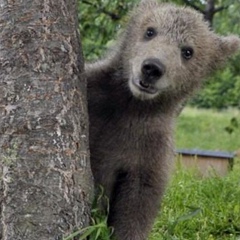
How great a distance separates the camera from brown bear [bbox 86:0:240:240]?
4293mm

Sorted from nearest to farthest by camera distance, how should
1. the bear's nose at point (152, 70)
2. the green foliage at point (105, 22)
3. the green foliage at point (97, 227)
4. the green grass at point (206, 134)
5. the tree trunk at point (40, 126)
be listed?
the tree trunk at point (40, 126) → the green foliage at point (97, 227) → the bear's nose at point (152, 70) → the green foliage at point (105, 22) → the green grass at point (206, 134)

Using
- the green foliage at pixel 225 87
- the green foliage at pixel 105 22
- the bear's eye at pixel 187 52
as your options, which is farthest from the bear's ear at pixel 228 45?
the green foliage at pixel 105 22

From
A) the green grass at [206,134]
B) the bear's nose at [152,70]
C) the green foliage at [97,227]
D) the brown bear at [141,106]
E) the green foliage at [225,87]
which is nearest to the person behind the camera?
the green foliage at [97,227]

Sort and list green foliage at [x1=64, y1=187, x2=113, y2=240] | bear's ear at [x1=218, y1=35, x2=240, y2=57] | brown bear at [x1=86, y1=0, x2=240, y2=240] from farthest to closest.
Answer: bear's ear at [x1=218, y1=35, x2=240, y2=57] < brown bear at [x1=86, y1=0, x2=240, y2=240] < green foliage at [x1=64, y1=187, x2=113, y2=240]

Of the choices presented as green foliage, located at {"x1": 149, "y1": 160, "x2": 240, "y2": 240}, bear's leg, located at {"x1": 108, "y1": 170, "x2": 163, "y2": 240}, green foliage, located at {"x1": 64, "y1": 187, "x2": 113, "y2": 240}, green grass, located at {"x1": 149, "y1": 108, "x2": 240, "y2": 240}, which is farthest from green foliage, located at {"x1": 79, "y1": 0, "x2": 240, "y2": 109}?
green foliage, located at {"x1": 64, "y1": 187, "x2": 113, "y2": 240}

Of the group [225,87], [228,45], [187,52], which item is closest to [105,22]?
[228,45]

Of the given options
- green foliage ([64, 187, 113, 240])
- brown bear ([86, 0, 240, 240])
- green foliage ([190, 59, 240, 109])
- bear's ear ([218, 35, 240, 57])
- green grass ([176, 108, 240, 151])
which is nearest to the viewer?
green foliage ([64, 187, 113, 240])

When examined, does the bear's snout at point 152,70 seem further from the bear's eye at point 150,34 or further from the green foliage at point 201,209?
the green foliage at point 201,209

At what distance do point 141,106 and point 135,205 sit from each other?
0.59 metres

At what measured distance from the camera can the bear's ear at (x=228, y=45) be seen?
16.5 feet

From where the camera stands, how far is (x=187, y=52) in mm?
4637

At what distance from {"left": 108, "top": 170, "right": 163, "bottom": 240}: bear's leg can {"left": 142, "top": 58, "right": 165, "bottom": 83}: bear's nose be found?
52cm

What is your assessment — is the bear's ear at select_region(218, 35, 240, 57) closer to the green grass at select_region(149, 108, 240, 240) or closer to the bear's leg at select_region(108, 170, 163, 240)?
the green grass at select_region(149, 108, 240, 240)

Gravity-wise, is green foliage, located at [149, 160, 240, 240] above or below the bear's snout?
below
